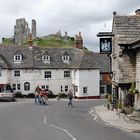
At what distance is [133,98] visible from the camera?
106 ft

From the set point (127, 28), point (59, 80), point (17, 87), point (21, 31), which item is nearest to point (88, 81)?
point (59, 80)

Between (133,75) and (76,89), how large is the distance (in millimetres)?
33123

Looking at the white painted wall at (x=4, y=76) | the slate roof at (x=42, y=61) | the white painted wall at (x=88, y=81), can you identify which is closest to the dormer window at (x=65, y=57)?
the slate roof at (x=42, y=61)

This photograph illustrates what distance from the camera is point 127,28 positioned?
108 feet

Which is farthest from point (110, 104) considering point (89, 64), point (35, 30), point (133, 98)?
point (35, 30)

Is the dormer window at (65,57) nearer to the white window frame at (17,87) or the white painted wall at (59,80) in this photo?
the white painted wall at (59,80)

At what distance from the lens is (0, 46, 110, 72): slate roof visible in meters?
64.1

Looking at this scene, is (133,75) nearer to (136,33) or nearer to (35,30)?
(136,33)

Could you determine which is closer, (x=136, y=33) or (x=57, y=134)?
(x=57, y=134)

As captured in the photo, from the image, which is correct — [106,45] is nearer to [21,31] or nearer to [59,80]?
[59,80]

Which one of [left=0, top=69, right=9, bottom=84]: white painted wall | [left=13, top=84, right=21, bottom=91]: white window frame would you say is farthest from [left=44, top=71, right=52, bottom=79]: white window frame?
[left=0, top=69, right=9, bottom=84]: white painted wall

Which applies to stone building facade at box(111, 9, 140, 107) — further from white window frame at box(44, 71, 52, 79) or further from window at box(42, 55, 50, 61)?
window at box(42, 55, 50, 61)

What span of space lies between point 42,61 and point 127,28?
3388cm

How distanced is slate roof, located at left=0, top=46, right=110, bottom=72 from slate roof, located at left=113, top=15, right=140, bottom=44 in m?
29.7
